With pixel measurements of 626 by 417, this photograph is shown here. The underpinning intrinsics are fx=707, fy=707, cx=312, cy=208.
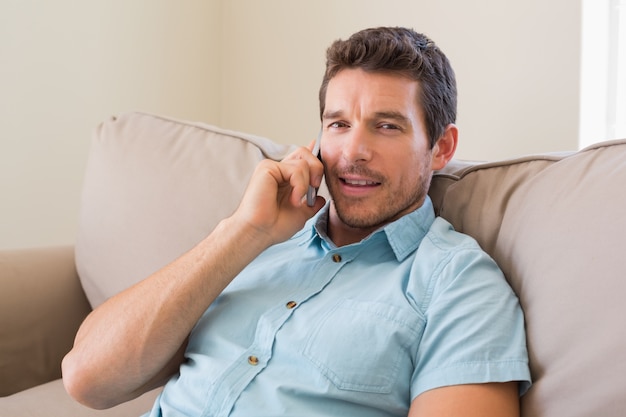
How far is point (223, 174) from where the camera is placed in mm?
1505

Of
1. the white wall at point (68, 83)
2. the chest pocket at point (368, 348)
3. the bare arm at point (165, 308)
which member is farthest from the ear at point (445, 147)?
the white wall at point (68, 83)

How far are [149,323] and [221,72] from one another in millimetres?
1657

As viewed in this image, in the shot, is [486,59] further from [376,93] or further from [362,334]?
[362,334]

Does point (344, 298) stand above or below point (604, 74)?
below

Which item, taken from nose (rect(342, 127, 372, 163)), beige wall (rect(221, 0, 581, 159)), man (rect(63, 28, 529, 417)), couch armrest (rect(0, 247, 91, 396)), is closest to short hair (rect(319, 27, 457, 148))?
man (rect(63, 28, 529, 417))

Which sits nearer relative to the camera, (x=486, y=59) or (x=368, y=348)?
(x=368, y=348)

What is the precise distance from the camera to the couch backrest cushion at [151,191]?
149 centimetres

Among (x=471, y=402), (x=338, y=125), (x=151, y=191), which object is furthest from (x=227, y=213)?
(x=471, y=402)

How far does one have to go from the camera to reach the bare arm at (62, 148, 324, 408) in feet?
3.73

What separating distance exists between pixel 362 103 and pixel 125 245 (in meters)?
0.64

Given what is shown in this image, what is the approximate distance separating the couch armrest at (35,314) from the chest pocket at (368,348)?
2.59 ft

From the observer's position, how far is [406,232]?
1.18 m

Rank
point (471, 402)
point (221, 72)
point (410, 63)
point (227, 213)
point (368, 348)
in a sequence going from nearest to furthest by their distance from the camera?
point (471, 402)
point (368, 348)
point (410, 63)
point (227, 213)
point (221, 72)

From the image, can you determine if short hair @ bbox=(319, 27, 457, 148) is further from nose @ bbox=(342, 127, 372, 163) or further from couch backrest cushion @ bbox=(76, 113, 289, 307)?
couch backrest cushion @ bbox=(76, 113, 289, 307)
